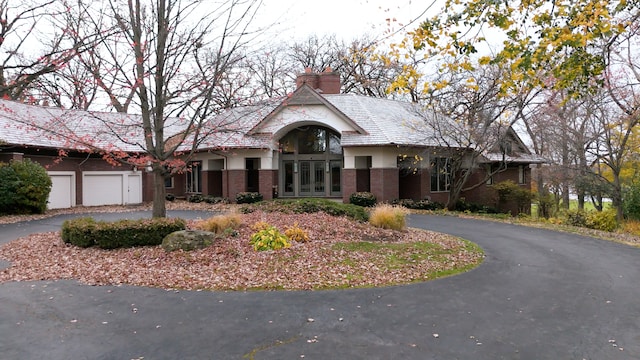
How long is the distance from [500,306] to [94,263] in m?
8.13

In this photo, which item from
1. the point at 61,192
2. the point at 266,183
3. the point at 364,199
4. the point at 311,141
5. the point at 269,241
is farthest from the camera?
the point at 311,141

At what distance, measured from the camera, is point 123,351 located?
482cm

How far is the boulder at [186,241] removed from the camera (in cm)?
988

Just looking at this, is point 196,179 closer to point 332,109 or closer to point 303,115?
point 303,115

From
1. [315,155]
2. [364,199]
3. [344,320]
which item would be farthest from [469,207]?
[344,320]

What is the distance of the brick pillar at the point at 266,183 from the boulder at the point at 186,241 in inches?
582

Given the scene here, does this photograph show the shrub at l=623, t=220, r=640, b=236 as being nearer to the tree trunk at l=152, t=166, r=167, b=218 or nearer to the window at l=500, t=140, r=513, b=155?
the window at l=500, t=140, r=513, b=155

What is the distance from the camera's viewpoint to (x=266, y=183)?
25078 millimetres

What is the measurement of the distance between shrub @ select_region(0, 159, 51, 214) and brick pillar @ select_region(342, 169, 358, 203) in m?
15.0

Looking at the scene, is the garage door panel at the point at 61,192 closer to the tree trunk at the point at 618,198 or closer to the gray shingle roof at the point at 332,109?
the gray shingle roof at the point at 332,109

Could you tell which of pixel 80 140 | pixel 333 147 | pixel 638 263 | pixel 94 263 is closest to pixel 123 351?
pixel 94 263

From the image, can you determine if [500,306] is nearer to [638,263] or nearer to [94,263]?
[638,263]

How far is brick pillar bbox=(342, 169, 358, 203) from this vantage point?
77.9ft

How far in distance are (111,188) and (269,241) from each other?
65.4 ft
